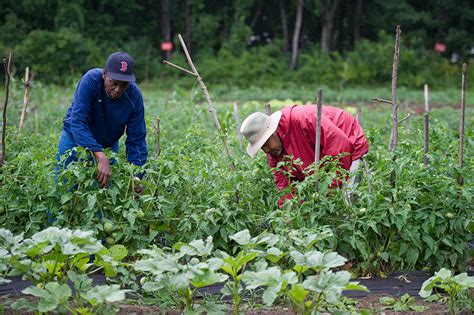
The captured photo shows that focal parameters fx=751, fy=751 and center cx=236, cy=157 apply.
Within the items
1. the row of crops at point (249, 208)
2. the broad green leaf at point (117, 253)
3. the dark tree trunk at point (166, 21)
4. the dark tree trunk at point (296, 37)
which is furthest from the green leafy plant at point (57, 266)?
the dark tree trunk at point (166, 21)

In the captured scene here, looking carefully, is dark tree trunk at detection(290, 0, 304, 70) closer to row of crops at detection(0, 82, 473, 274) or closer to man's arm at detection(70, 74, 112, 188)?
man's arm at detection(70, 74, 112, 188)

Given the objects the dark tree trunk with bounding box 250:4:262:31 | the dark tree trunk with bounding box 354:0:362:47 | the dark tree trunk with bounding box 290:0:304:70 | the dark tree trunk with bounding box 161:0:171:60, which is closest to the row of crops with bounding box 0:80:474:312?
the dark tree trunk with bounding box 290:0:304:70

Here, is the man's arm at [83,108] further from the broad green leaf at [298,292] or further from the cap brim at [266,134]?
the broad green leaf at [298,292]

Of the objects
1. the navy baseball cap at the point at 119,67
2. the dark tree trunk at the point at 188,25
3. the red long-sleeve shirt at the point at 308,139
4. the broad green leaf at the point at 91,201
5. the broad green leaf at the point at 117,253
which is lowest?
the broad green leaf at the point at 117,253

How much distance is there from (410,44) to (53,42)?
42.9 ft

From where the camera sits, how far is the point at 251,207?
201 inches

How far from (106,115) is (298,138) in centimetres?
141

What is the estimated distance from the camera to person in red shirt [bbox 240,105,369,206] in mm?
5109

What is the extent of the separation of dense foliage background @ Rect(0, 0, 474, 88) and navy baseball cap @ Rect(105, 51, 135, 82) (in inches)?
706

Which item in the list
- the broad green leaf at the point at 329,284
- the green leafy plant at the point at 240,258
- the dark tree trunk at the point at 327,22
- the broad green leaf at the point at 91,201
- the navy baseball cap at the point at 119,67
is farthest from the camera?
the dark tree trunk at the point at 327,22

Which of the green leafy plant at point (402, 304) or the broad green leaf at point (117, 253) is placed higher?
the broad green leaf at point (117, 253)

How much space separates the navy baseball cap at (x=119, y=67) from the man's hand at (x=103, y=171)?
0.56 m

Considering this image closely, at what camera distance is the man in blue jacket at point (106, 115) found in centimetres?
510

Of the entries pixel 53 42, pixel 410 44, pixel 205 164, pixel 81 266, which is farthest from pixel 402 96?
pixel 81 266
